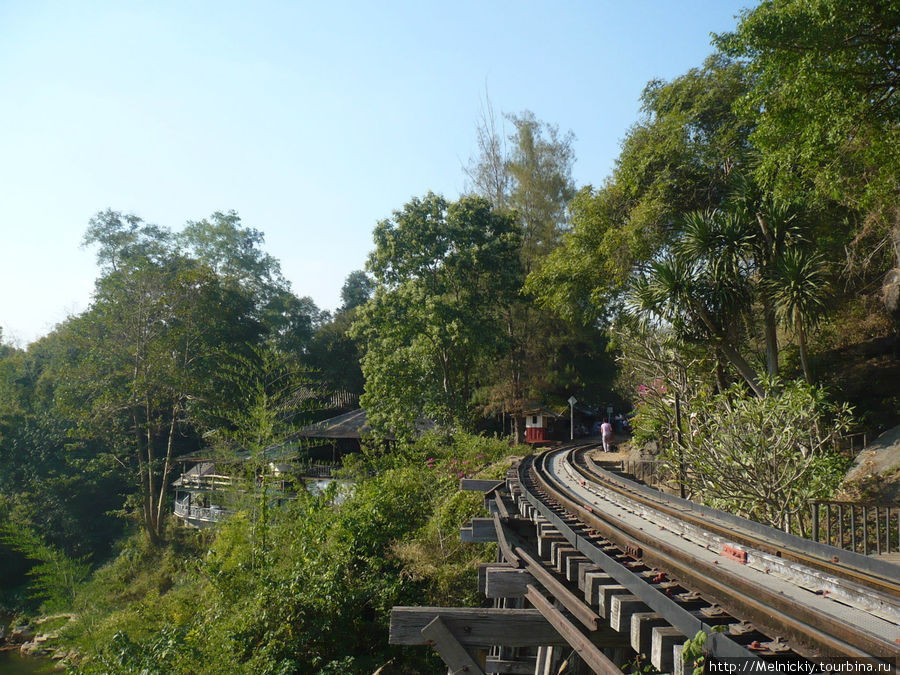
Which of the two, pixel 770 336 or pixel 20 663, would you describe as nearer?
pixel 770 336

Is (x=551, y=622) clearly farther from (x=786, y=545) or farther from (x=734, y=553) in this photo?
(x=786, y=545)

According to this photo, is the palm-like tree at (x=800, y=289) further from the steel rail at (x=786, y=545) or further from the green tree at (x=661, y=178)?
the steel rail at (x=786, y=545)

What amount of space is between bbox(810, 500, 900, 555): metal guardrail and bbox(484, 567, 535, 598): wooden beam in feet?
10.0

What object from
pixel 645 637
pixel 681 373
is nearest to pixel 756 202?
pixel 681 373

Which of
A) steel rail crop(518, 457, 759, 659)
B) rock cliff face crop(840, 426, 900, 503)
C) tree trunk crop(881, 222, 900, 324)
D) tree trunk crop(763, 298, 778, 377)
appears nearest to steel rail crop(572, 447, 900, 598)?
steel rail crop(518, 457, 759, 659)

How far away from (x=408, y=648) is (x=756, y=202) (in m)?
13.7

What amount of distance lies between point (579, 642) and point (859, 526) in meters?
8.41

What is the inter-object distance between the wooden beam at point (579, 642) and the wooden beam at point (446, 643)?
2.69 ft

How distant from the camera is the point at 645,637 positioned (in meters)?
3.58

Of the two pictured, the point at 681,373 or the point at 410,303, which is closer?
the point at 681,373

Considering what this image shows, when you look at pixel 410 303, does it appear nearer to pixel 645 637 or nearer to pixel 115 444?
pixel 115 444

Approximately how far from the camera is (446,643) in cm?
531

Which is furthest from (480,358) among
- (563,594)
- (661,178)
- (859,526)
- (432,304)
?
(563,594)

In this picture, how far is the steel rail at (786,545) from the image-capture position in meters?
3.64
